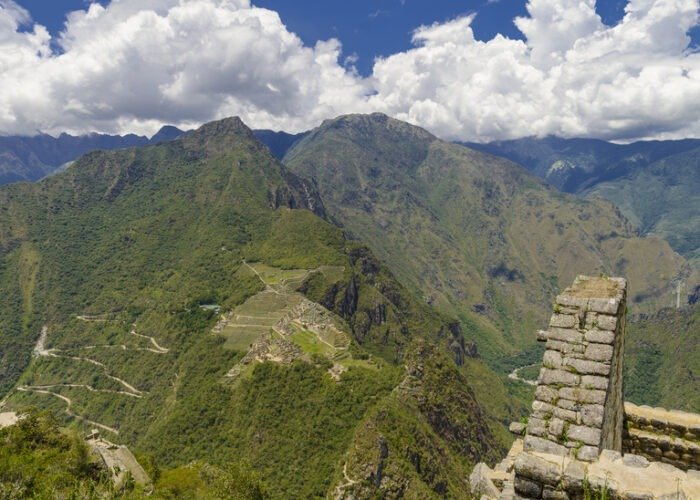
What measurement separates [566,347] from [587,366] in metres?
0.51

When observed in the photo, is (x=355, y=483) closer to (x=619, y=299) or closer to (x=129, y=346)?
(x=619, y=299)

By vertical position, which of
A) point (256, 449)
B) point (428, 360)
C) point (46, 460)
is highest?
point (428, 360)

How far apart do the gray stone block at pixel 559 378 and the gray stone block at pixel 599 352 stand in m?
0.50

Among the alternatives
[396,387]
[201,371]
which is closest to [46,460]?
[396,387]

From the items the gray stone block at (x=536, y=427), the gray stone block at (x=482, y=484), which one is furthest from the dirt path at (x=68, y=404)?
the gray stone block at (x=536, y=427)

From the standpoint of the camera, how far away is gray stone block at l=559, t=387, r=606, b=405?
855 cm

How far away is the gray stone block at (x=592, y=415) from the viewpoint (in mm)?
8297

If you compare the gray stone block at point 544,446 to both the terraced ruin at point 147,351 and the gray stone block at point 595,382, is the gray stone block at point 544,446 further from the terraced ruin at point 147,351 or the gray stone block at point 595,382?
the terraced ruin at point 147,351

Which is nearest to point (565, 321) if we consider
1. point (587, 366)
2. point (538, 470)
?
point (587, 366)

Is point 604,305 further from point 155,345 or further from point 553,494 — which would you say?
point 155,345

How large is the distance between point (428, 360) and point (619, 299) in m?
100

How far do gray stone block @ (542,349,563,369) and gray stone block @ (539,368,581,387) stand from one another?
12cm

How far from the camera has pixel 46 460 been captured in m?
38.9

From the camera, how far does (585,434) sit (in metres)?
8.15
